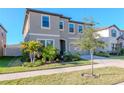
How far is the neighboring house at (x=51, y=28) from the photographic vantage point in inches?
598

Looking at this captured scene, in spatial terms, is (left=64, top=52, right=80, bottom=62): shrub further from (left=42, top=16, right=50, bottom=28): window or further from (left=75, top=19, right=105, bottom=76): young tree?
(left=75, top=19, right=105, bottom=76): young tree

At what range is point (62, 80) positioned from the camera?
769 centimetres

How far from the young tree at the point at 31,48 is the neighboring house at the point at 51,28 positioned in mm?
2258

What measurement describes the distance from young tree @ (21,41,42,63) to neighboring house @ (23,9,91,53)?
226cm

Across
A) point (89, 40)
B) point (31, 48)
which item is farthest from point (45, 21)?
point (89, 40)

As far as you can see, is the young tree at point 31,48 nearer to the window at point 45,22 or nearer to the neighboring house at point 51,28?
the neighboring house at point 51,28

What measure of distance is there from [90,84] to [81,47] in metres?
2.42

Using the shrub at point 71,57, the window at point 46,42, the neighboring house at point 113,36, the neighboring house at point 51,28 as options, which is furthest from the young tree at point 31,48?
the neighboring house at point 113,36

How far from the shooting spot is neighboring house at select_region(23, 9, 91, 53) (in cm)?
1518

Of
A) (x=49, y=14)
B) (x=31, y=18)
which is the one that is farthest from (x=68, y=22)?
(x=31, y=18)

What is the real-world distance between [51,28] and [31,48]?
4.50m

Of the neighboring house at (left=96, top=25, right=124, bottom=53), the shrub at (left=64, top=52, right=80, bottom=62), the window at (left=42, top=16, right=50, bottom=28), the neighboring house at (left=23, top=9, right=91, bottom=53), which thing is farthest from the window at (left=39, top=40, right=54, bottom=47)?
the neighboring house at (left=96, top=25, right=124, bottom=53)
